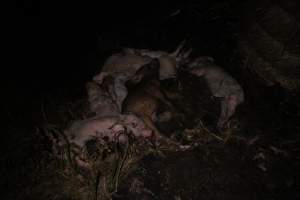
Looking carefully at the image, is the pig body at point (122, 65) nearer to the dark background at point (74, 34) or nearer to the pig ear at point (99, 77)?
the pig ear at point (99, 77)

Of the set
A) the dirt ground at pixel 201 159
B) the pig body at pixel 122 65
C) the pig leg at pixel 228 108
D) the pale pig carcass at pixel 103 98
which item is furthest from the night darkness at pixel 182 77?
the pig body at pixel 122 65

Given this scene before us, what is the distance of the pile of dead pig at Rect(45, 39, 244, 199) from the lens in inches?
→ 124

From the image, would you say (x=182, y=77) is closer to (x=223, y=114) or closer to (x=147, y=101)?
(x=223, y=114)

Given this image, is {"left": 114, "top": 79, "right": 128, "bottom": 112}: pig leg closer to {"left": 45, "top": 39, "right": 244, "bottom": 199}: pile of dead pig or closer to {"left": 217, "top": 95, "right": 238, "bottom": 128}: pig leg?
{"left": 45, "top": 39, "right": 244, "bottom": 199}: pile of dead pig

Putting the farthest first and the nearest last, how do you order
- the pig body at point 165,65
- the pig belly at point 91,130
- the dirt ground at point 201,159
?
the pig body at point 165,65, the pig belly at point 91,130, the dirt ground at point 201,159

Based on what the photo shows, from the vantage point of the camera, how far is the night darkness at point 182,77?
10.3 ft

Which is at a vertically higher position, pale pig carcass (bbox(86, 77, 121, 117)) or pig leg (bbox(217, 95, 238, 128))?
pale pig carcass (bbox(86, 77, 121, 117))

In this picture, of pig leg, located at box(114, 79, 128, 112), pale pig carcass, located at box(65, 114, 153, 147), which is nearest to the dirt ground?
pale pig carcass, located at box(65, 114, 153, 147)

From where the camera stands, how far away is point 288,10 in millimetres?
3301

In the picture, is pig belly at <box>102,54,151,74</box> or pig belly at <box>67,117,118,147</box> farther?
pig belly at <box>102,54,151,74</box>

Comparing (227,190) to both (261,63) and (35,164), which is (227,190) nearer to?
(261,63)

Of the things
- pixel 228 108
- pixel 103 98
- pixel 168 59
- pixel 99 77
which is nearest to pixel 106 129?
pixel 103 98

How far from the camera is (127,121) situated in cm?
340

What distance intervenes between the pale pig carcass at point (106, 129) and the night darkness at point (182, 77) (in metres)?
0.32
